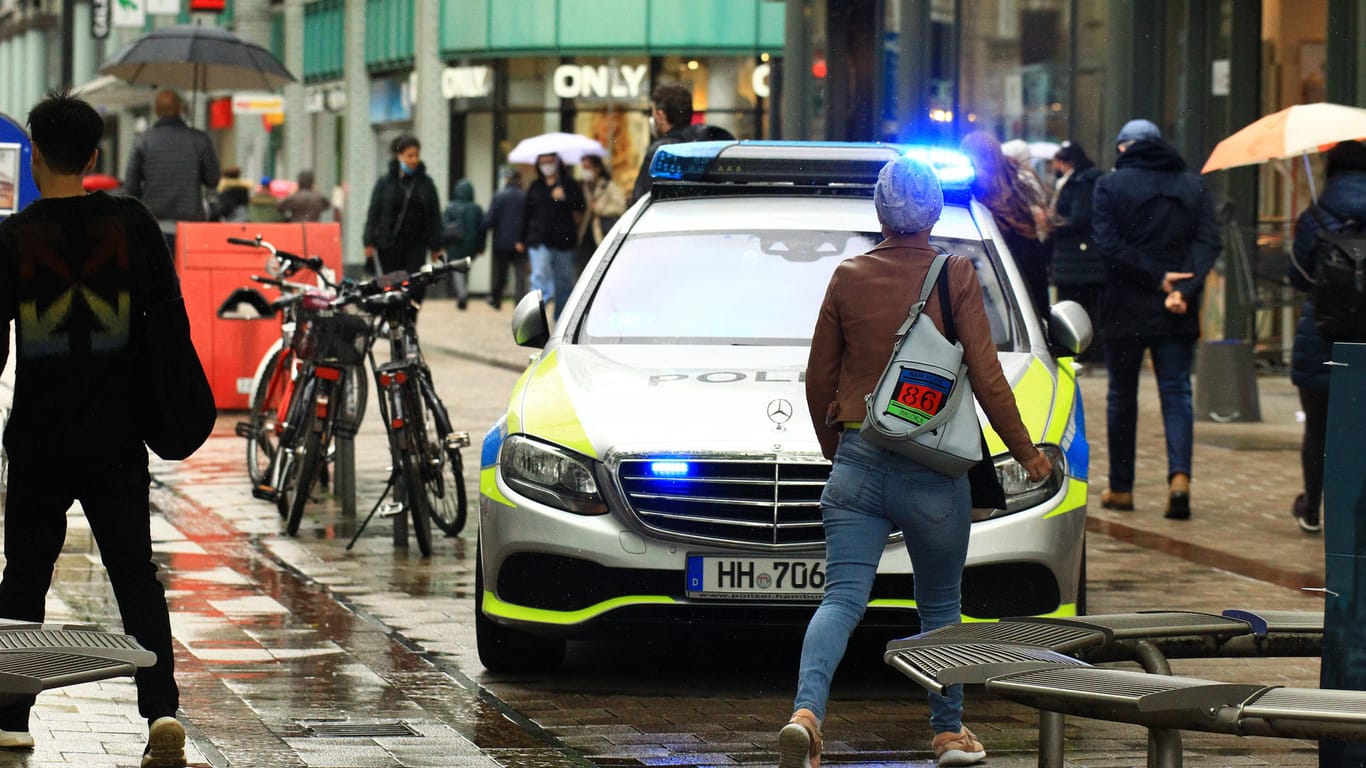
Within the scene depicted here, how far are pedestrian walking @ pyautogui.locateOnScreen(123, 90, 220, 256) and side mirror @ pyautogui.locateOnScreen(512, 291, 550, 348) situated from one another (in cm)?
999

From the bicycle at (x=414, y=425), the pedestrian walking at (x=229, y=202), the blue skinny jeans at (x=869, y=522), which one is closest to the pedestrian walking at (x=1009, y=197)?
the bicycle at (x=414, y=425)

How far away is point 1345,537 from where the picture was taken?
480 cm

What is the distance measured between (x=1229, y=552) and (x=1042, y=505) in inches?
148

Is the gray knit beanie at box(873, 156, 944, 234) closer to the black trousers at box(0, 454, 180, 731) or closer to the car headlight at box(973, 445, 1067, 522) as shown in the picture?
the car headlight at box(973, 445, 1067, 522)

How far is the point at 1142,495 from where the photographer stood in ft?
42.7

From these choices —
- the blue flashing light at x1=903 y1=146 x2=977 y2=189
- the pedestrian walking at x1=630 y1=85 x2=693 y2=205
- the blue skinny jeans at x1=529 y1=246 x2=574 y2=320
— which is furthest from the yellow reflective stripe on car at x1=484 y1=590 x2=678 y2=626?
the blue skinny jeans at x1=529 y1=246 x2=574 y2=320

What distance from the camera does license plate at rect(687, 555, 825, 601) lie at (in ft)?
23.4

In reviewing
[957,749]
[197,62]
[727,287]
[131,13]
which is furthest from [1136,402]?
[131,13]

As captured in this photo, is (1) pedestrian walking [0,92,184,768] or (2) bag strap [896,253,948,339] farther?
(2) bag strap [896,253,948,339]

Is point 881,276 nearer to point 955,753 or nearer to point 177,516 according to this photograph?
point 955,753

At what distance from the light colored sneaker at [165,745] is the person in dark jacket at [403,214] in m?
11.9

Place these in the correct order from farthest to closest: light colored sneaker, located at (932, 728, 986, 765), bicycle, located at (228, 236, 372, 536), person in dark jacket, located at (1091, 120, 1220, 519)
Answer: person in dark jacket, located at (1091, 120, 1220, 519), bicycle, located at (228, 236, 372, 536), light colored sneaker, located at (932, 728, 986, 765)

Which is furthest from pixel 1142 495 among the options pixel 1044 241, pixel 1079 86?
pixel 1079 86

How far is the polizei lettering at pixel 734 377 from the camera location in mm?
7664
